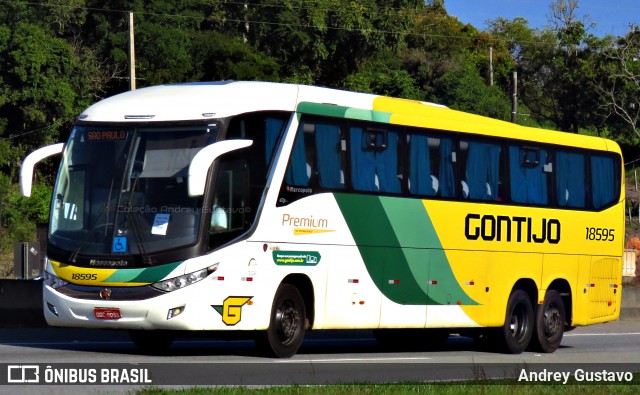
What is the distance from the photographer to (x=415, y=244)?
65.3 ft

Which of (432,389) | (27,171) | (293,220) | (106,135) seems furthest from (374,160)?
(432,389)

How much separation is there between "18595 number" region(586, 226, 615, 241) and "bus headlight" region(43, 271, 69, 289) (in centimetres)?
1050

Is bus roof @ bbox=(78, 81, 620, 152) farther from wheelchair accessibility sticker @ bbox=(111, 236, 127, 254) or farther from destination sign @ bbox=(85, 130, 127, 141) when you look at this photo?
wheelchair accessibility sticker @ bbox=(111, 236, 127, 254)

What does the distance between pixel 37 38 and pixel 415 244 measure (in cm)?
4854

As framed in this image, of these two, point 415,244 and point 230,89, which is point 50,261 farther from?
point 415,244

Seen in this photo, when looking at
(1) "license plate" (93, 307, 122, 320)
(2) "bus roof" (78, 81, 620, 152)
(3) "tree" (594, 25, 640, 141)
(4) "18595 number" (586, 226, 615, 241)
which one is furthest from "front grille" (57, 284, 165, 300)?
(3) "tree" (594, 25, 640, 141)

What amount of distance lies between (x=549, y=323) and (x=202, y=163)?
908 centimetres

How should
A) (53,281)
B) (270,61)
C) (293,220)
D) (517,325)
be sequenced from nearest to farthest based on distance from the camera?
(53,281), (293,220), (517,325), (270,61)

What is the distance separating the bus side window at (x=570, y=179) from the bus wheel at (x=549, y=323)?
1.64 metres

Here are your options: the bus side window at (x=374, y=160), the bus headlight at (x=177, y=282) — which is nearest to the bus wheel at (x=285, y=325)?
the bus headlight at (x=177, y=282)

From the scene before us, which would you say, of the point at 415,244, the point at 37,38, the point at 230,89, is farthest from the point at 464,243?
the point at 37,38

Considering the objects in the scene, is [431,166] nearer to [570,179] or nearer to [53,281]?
[570,179]

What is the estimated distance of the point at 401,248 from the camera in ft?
64.3

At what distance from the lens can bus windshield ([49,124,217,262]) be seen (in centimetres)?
1636
